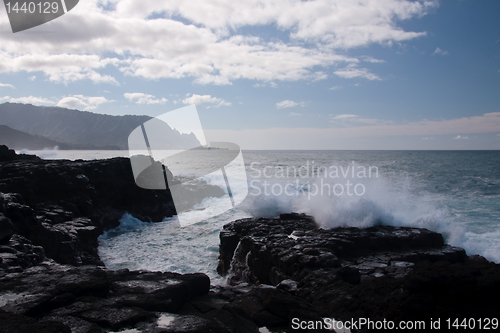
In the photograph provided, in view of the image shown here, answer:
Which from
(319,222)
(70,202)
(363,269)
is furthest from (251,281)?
(70,202)

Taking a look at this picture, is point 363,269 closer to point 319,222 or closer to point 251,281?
point 251,281

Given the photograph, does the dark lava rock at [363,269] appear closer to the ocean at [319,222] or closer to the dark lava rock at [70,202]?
the ocean at [319,222]

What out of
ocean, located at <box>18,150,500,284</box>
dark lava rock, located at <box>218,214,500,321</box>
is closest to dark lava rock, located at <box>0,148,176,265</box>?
ocean, located at <box>18,150,500,284</box>

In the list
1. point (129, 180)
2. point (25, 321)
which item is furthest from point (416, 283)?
point (129, 180)

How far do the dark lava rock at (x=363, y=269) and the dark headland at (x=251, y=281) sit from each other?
0.06 ft

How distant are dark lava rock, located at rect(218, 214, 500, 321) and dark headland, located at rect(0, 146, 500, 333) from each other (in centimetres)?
2

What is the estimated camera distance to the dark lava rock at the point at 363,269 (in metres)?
4.10

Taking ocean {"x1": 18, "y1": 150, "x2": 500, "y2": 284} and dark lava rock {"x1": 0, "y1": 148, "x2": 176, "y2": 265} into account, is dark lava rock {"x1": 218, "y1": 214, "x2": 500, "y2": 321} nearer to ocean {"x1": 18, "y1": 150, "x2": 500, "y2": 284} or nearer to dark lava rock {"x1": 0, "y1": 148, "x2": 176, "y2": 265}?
ocean {"x1": 18, "y1": 150, "x2": 500, "y2": 284}

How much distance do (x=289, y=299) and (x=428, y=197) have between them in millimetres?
21717

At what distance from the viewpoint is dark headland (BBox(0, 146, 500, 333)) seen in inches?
156

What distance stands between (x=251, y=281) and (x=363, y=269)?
3.43m

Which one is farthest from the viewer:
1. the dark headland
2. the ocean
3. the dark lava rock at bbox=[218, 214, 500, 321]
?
the ocean

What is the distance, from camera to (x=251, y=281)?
8781 millimetres

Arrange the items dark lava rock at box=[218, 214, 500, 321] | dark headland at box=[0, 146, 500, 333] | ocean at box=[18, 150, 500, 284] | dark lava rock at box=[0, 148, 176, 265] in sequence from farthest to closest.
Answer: ocean at box=[18, 150, 500, 284], dark lava rock at box=[0, 148, 176, 265], dark lava rock at box=[218, 214, 500, 321], dark headland at box=[0, 146, 500, 333]
